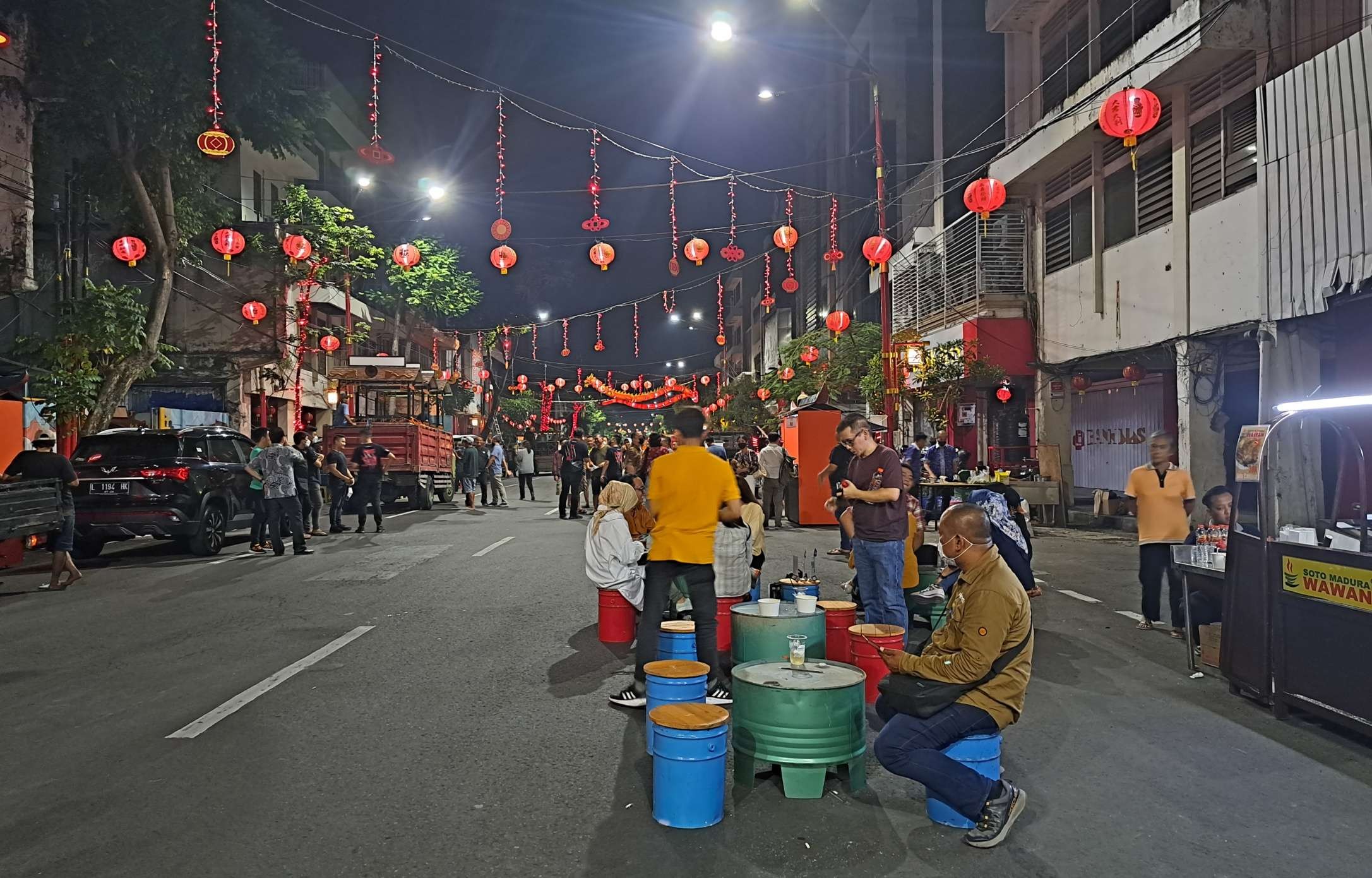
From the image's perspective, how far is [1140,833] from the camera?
13.3ft

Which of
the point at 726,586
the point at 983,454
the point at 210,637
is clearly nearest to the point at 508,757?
the point at 726,586

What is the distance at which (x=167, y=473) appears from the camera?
13117 millimetres

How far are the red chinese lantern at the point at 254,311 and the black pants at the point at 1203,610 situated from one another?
2719 centimetres

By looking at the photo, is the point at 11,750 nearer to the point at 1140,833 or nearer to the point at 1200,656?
the point at 1140,833

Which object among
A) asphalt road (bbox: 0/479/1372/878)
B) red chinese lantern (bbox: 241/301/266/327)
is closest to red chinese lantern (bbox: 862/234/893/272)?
asphalt road (bbox: 0/479/1372/878)

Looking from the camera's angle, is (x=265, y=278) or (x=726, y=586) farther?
(x=265, y=278)

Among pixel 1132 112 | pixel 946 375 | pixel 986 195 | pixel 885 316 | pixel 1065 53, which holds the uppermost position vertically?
→ pixel 1065 53

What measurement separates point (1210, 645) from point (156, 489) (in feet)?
43.1

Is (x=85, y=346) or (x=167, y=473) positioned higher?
(x=85, y=346)

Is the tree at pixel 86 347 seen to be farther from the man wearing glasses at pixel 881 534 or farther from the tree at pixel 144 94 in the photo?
the man wearing glasses at pixel 881 534

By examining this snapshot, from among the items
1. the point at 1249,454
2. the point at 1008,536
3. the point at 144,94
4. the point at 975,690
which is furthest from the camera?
the point at 144,94

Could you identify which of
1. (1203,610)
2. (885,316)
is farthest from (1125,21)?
(1203,610)

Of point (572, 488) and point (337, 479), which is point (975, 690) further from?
point (572, 488)

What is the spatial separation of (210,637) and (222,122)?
610 inches
